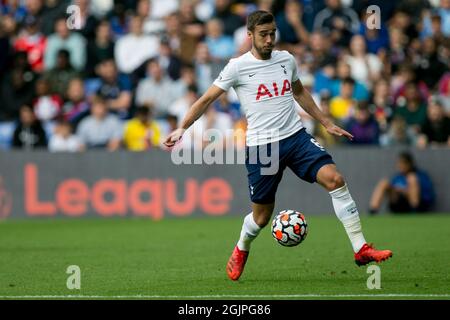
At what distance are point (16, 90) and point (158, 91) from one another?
314cm

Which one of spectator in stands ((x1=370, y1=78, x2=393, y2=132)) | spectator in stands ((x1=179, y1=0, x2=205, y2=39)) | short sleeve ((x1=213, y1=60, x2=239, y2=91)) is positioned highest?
spectator in stands ((x1=179, y1=0, x2=205, y2=39))

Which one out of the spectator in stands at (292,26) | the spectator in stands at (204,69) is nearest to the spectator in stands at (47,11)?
the spectator in stands at (204,69)

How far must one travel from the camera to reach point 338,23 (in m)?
22.2

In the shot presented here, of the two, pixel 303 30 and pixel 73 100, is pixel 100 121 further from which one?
pixel 303 30

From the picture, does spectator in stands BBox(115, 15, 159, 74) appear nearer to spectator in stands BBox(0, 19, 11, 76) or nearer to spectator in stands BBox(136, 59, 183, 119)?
spectator in stands BBox(136, 59, 183, 119)

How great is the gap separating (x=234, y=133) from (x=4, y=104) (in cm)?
552

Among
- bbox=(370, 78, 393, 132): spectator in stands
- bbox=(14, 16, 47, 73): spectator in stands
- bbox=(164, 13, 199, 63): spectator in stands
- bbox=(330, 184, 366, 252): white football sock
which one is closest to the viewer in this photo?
bbox=(330, 184, 366, 252): white football sock

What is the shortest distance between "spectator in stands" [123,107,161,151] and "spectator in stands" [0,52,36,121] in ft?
8.47

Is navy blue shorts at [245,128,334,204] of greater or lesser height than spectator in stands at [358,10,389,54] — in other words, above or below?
below

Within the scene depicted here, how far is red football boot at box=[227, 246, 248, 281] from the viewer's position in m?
10.6

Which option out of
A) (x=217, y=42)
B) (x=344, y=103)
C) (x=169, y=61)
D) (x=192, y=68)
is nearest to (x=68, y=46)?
(x=169, y=61)

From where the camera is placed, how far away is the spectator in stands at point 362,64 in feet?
70.1

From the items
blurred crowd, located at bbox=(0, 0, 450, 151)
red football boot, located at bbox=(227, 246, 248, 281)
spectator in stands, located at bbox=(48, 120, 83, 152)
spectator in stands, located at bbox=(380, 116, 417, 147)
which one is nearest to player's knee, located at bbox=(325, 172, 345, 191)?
red football boot, located at bbox=(227, 246, 248, 281)

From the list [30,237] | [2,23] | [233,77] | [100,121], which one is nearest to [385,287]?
[233,77]
